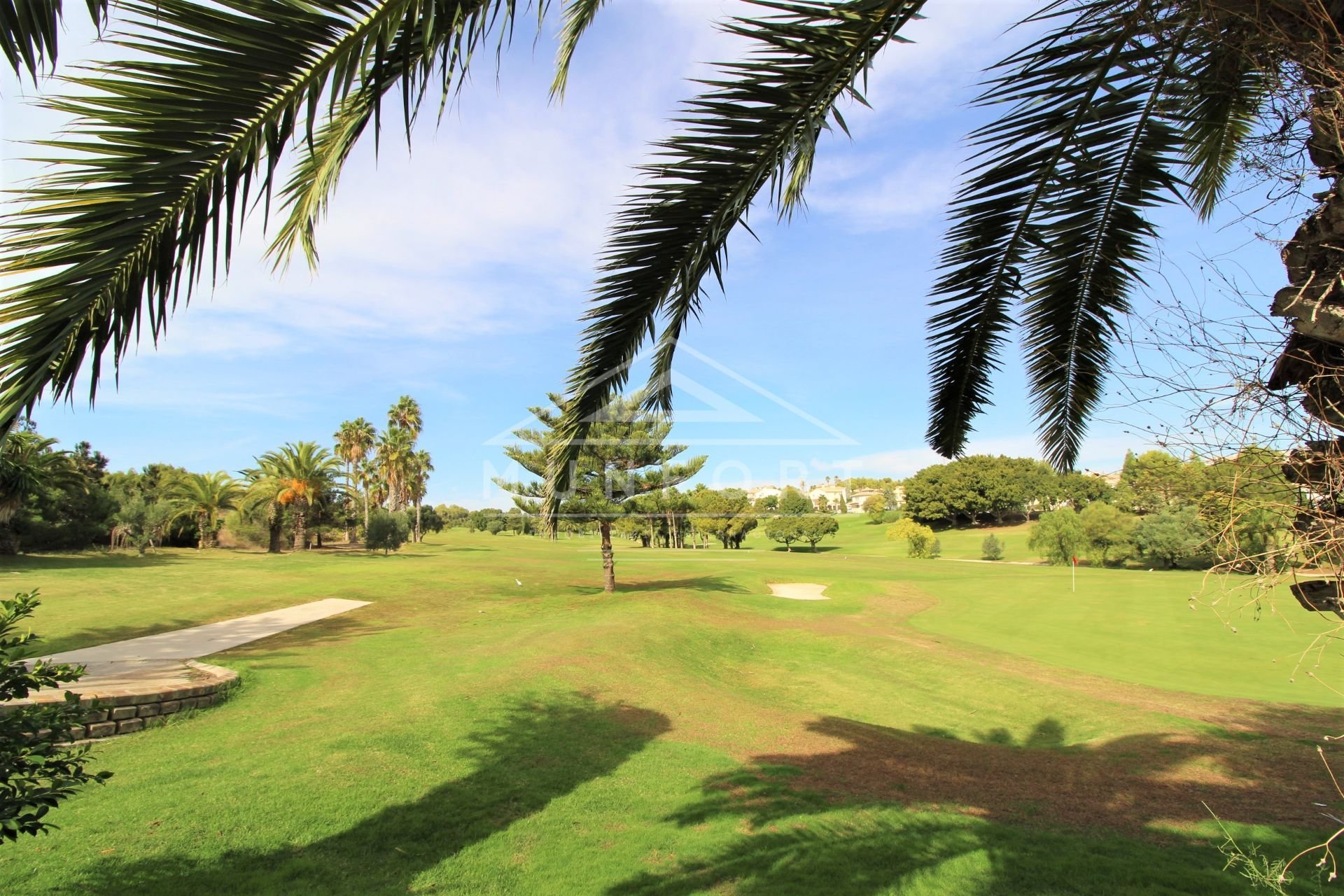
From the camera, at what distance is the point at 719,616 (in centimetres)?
1862

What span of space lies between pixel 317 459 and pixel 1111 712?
128 feet

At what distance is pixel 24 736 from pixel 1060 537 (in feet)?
176

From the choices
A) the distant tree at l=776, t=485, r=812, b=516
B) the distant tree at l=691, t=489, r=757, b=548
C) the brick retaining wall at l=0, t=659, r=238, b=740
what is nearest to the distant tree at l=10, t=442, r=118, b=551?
the brick retaining wall at l=0, t=659, r=238, b=740

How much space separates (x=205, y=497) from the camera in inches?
1480

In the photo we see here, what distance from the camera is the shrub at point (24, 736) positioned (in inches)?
105

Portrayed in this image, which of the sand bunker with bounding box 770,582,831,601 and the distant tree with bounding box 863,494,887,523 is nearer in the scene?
the sand bunker with bounding box 770,582,831,601

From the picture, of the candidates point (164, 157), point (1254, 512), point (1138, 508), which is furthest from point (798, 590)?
point (164, 157)

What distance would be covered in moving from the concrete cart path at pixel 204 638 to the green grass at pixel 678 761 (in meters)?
0.60

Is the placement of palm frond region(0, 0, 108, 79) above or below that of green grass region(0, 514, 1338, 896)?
above

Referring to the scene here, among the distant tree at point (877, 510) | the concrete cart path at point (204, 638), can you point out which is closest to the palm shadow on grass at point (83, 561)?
the concrete cart path at point (204, 638)

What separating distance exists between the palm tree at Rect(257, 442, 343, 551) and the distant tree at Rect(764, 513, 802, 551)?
42.4m

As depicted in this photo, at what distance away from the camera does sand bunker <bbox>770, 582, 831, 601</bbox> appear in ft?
83.3

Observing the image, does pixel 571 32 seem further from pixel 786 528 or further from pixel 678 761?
pixel 786 528

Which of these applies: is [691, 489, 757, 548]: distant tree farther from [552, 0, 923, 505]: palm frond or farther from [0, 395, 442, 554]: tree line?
[552, 0, 923, 505]: palm frond
